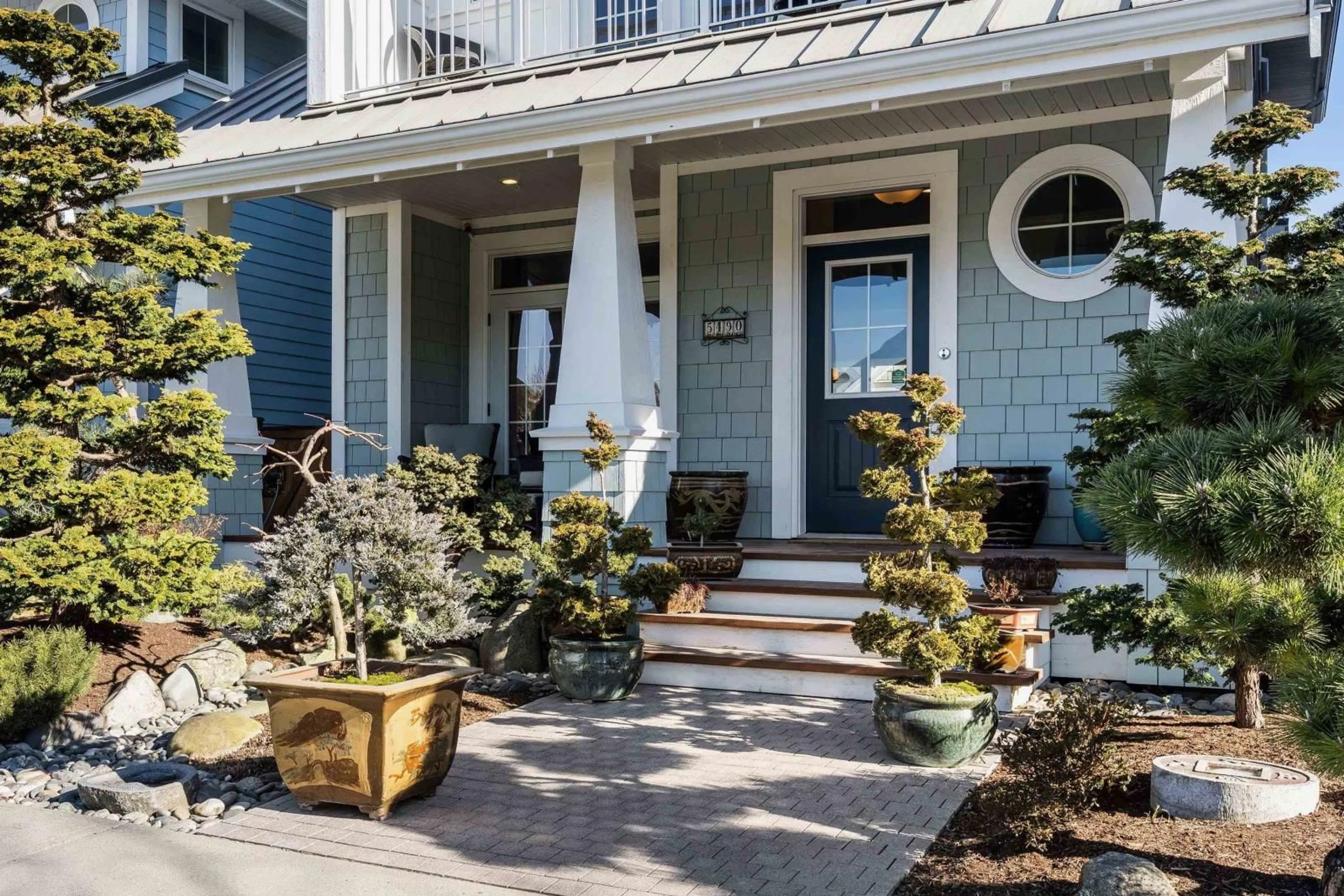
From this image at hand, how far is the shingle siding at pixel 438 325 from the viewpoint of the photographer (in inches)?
352

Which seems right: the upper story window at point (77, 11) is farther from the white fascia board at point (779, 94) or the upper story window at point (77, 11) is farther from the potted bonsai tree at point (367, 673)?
the potted bonsai tree at point (367, 673)

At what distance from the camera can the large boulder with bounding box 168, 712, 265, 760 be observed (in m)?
4.73

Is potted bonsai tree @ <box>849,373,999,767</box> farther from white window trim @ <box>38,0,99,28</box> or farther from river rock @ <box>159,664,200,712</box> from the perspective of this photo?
white window trim @ <box>38,0,99,28</box>

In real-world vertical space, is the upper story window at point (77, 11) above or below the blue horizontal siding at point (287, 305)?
above

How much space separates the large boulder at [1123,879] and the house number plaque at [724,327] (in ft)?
16.8

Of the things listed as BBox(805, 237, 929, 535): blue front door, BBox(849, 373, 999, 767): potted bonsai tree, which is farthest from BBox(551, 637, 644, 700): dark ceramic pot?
BBox(805, 237, 929, 535): blue front door

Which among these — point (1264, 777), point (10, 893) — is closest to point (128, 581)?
point (10, 893)

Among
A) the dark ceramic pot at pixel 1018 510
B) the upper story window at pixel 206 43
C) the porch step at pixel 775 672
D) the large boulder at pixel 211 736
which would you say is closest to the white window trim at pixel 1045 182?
the dark ceramic pot at pixel 1018 510

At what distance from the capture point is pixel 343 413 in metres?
9.12

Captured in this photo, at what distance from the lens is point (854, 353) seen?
24.4ft

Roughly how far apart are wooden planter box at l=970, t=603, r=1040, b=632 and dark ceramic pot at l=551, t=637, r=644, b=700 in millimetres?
1698

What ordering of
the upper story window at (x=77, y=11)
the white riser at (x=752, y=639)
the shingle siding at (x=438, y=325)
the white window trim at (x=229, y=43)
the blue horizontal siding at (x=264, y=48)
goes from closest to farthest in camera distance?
the white riser at (x=752, y=639) → the shingle siding at (x=438, y=325) → the white window trim at (x=229, y=43) → the upper story window at (x=77, y=11) → the blue horizontal siding at (x=264, y=48)

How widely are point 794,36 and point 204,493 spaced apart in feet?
13.7

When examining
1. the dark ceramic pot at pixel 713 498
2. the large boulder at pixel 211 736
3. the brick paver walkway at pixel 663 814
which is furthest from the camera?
the dark ceramic pot at pixel 713 498
